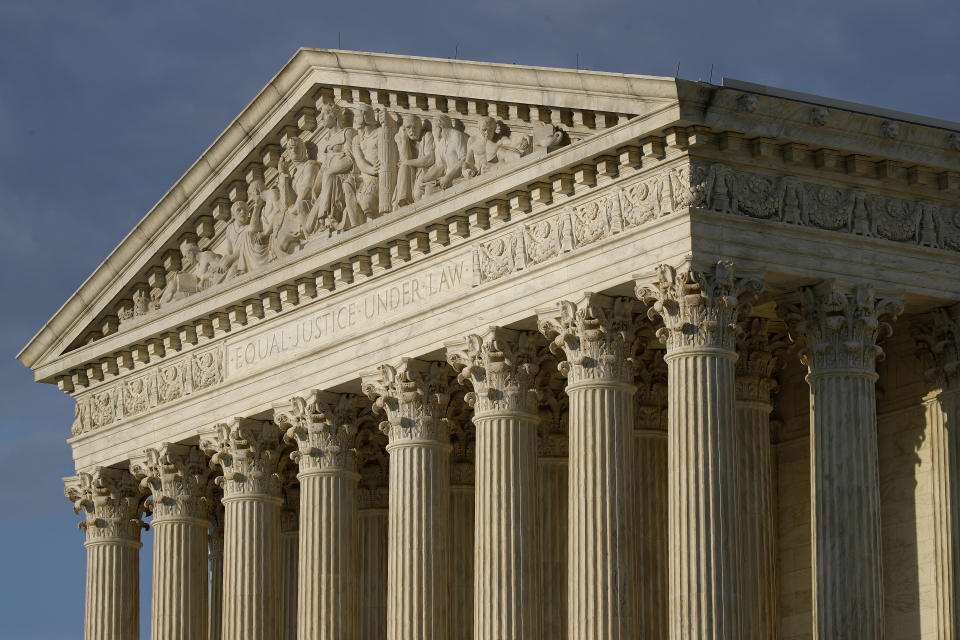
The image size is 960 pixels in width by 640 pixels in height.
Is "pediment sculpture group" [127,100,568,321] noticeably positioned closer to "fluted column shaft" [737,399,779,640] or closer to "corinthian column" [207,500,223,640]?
"corinthian column" [207,500,223,640]

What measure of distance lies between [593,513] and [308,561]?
11.7 metres

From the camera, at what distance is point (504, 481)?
58.5 metres

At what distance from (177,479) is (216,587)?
283 inches

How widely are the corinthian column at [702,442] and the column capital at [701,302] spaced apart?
20 millimetres

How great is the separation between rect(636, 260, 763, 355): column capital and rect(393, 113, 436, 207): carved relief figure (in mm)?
9427

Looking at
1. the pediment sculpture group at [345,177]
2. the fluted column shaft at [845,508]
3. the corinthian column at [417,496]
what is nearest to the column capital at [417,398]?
the corinthian column at [417,496]

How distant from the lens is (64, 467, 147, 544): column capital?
73.2m

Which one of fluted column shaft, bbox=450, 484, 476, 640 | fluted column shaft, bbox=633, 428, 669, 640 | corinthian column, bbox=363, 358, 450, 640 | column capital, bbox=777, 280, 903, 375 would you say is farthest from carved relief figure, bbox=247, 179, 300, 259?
column capital, bbox=777, 280, 903, 375

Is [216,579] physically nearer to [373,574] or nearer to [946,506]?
[373,574]

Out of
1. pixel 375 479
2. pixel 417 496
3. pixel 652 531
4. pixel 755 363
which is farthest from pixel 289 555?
pixel 755 363

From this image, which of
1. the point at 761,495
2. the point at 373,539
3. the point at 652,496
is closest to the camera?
the point at 761,495

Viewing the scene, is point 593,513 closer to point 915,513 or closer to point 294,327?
point 915,513

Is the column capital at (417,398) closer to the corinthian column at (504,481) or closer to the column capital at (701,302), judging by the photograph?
the corinthian column at (504,481)

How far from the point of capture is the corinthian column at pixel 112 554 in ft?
239
